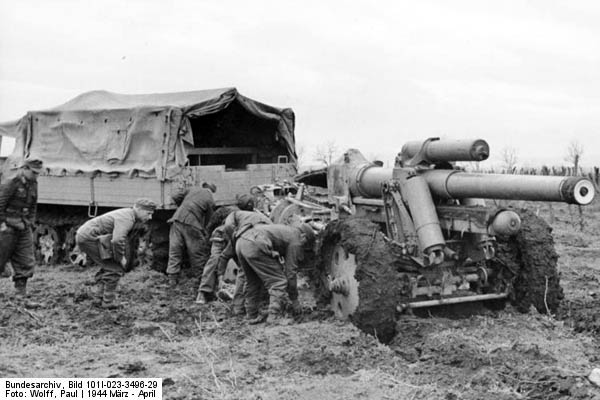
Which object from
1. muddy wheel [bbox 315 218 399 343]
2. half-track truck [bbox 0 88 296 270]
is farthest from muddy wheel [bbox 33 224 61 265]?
muddy wheel [bbox 315 218 399 343]

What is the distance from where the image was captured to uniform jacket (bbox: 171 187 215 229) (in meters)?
11.9

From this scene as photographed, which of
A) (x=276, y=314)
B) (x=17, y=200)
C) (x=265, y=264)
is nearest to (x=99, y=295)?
(x=17, y=200)

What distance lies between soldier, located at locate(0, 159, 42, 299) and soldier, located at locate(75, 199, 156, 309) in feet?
3.20

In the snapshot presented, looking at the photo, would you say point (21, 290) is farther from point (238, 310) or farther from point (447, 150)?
point (447, 150)

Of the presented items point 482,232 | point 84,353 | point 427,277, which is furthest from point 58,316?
point 482,232

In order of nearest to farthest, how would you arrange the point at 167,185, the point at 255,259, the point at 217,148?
1. the point at 255,259
2. the point at 167,185
3. the point at 217,148

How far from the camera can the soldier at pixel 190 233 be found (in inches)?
467

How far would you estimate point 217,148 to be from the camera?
48.4ft

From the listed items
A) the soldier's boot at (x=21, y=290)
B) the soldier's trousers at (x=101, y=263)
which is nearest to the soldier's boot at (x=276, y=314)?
the soldier's trousers at (x=101, y=263)

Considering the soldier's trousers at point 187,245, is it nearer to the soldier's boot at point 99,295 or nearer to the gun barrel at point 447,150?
the soldier's boot at point 99,295

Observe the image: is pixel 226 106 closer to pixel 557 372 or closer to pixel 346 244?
pixel 346 244

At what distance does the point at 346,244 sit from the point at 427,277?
3.09 ft

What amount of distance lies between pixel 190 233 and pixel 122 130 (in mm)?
2833

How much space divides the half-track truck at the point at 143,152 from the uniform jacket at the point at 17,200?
7.74ft
